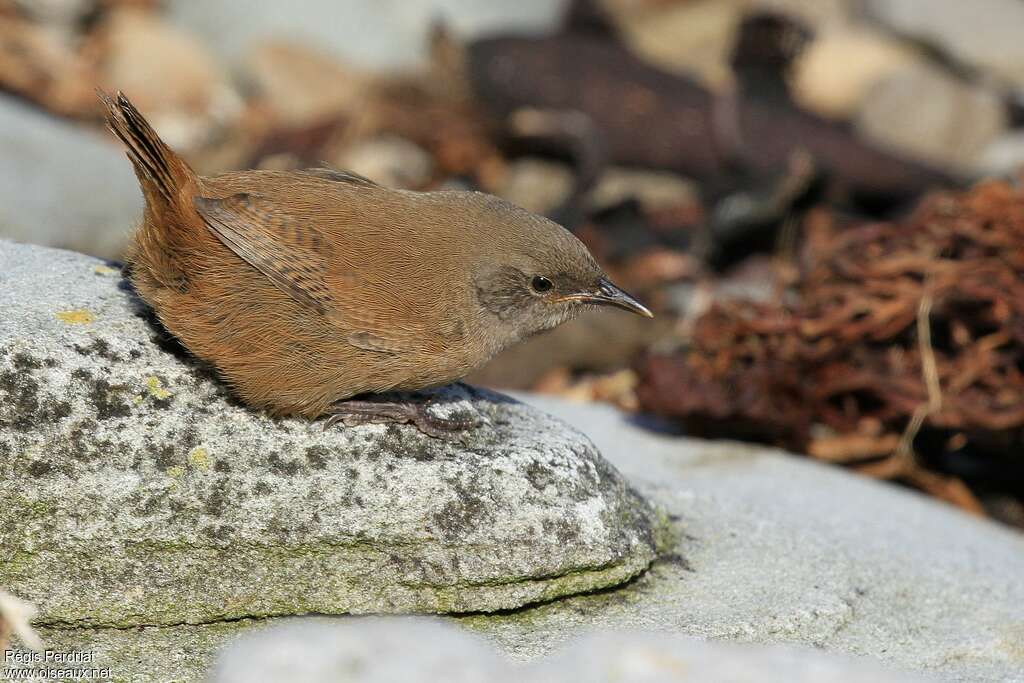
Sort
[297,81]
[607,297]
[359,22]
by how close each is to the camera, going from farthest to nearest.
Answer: [359,22]
[297,81]
[607,297]

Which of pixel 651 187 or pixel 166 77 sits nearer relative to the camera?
pixel 651 187

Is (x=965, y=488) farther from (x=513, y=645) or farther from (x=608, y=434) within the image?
(x=513, y=645)

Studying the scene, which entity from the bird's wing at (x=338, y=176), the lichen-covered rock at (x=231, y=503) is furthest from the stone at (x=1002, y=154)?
Result: the lichen-covered rock at (x=231, y=503)

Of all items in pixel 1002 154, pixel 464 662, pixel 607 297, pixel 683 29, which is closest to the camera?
pixel 464 662

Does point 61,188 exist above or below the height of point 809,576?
above

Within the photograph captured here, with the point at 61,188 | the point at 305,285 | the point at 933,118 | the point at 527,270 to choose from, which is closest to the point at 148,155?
the point at 305,285

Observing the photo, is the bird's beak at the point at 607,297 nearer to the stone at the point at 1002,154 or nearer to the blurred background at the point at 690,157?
the blurred background at the point at 690,157

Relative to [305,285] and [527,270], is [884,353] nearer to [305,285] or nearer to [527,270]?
[527,270]

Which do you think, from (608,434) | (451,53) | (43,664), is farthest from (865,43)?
(43,664)
